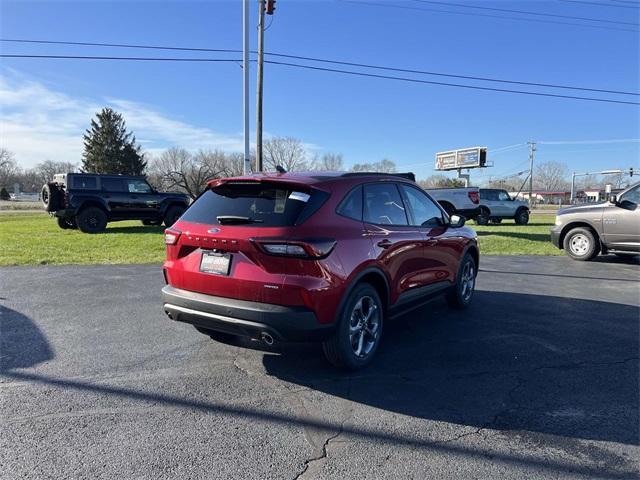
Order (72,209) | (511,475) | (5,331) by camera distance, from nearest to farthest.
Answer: (511,475)
(5,331)
(72,209)

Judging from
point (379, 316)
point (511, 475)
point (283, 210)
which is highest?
point (283, 210)

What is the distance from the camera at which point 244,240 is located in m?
3.45

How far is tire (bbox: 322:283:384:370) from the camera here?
3662 millimetres

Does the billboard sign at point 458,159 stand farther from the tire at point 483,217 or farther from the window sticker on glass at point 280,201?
the window sticker on glass at point 280,201

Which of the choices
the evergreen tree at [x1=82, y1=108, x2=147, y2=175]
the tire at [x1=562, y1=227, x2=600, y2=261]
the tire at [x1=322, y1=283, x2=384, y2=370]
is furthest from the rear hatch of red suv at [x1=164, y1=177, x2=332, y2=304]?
the evergreen tree at [x1=82, y1=108, x2=147, y2=175]

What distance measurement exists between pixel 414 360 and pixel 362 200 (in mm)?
1590

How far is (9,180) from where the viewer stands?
96438 mm

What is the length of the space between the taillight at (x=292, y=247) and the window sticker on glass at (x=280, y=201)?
1.09 feet

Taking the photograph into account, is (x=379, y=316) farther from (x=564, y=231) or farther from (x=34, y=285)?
(x=564, y=231)

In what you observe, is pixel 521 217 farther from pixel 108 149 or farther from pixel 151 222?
pixel 108 149

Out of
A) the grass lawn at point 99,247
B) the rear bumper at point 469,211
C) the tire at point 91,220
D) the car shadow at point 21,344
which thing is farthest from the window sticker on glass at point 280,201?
the rear bumper at point 469,211

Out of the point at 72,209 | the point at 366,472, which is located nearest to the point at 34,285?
the point at 366,472

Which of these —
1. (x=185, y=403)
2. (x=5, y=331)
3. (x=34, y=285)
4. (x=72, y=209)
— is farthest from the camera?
(x=72, y=209)

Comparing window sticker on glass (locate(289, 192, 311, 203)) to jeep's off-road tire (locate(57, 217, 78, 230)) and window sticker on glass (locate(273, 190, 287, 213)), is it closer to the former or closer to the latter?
window sticker on glass (locate(273, 190, 287, 213))
